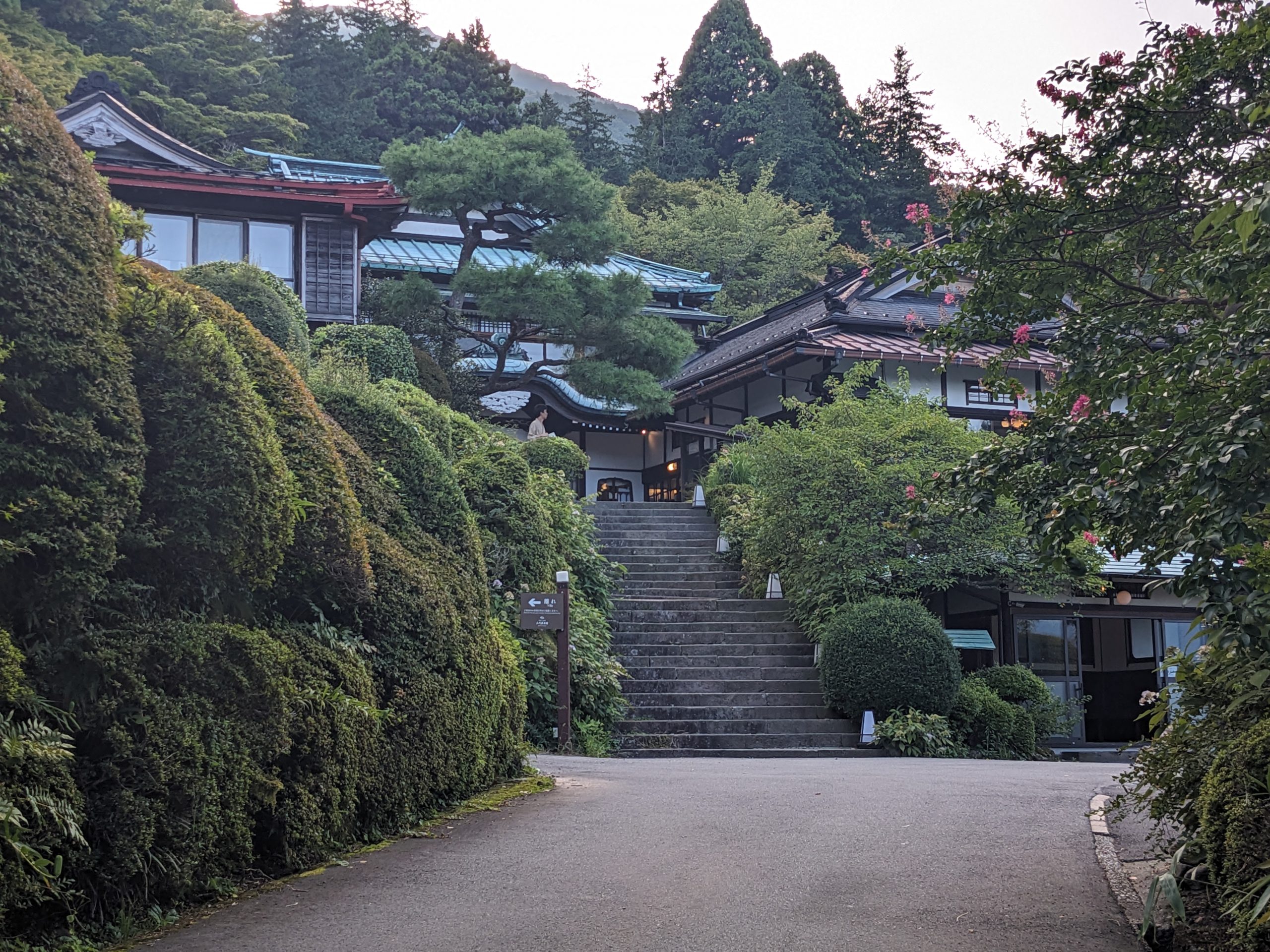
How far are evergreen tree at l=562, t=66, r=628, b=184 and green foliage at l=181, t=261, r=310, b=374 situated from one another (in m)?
37.2

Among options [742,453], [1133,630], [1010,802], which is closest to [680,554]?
[742,453]

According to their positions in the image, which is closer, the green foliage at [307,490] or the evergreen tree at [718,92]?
the green foliage at [307,490]

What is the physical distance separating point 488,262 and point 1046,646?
18.0 m

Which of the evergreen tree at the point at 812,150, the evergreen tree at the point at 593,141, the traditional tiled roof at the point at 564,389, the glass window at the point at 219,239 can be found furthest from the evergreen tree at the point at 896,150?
the glass window at the point at 219,239

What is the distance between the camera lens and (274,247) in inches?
965

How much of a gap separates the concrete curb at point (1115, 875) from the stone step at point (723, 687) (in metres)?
8.80

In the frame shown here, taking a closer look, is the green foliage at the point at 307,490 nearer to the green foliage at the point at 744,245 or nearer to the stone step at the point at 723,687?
the stone step at the point at 723,687

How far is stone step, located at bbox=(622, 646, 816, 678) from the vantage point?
17.5m

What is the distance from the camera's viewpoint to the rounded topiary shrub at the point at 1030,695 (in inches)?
667

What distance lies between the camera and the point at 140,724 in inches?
193

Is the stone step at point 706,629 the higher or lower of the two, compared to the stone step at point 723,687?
higher

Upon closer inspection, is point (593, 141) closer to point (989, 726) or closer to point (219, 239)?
point (219, 239)

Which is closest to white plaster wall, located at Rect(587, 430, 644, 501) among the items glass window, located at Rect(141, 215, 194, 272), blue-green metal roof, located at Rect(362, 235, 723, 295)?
blue-green metal roof, located at Rect(362, 235, 723, 295)

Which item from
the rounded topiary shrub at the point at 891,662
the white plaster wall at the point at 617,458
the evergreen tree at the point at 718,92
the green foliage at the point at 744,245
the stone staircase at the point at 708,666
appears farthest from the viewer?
the evergreen tree at the point at 718,92
